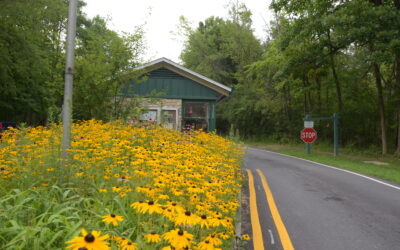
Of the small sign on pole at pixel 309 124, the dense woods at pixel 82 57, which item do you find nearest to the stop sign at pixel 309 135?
the small sign on pole at pixel 309 124


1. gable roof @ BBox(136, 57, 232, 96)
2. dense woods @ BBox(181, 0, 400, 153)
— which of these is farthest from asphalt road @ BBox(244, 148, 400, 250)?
gable roof @ BBox(136, 57, 232, 96)

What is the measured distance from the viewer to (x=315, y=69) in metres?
21.2

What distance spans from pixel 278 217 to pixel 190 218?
3558mm

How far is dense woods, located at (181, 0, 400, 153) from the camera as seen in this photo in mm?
13945

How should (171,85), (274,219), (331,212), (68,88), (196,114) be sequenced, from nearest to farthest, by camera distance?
(68,88) → (274,219) → (331,212) → (171,85) → (196,114)

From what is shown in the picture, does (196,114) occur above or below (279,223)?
above

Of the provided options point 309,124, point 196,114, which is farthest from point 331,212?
point 309,124

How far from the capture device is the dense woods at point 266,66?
10.0 metres

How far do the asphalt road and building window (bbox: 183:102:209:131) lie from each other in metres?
8.05

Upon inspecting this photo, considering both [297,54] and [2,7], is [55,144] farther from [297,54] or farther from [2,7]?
[297,54]

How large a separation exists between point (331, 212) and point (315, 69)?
17696mm

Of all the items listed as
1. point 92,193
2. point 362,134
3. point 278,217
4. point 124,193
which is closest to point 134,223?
point 124,193

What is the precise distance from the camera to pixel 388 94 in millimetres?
20875

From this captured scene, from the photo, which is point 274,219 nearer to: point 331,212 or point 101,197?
point 331,212
